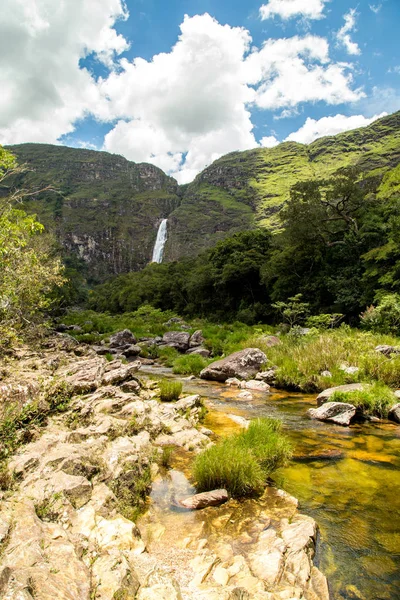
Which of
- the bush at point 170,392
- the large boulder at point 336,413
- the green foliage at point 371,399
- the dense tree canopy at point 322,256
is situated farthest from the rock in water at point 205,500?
the dense tree canopy at point 322,256

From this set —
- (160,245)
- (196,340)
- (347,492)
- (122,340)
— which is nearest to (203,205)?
(160,245)

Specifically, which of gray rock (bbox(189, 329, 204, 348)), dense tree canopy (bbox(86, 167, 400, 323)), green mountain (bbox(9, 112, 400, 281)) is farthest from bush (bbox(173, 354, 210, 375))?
green mountain (bbox(9, 112, 400, 281))

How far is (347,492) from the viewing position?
5129 millimetres

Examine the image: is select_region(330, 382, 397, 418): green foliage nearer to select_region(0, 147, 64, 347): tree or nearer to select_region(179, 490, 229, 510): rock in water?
select_region(179, 490, 229, 510): rock in water

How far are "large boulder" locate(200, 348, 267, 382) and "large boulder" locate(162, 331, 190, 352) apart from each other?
26.5 ft

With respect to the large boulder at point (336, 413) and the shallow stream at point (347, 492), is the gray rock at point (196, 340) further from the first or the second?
the large boulder at point (336, 413)

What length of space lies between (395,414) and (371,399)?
642mm

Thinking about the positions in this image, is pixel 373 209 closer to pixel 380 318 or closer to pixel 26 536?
pixel 380 318

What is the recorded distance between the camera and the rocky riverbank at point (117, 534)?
8.83 feet

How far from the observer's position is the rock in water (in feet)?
15.2

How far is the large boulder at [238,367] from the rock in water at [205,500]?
951cm

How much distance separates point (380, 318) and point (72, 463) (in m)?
18.6

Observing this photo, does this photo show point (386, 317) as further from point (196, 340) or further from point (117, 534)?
point (117, 534)

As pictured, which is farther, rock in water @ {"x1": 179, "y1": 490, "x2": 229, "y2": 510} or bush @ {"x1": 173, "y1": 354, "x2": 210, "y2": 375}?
bush @ {"x1": 173, "y1": 354, "x2": 210, "y2": 375}
